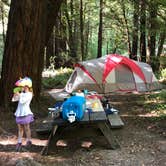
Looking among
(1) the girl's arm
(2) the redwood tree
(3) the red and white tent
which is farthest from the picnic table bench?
(3) the red and white tent

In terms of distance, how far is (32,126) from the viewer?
7.59 meters

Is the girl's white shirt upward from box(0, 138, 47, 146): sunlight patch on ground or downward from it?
upward

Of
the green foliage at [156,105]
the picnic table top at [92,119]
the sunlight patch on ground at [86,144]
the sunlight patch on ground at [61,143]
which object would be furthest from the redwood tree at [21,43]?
the green foliage at [156,105]

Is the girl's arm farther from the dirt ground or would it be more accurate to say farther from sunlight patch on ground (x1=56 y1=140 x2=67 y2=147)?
sunlight patch on ground (x1=56 y1=140 x2=67 y2=147)

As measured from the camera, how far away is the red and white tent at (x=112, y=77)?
1316 centimetres

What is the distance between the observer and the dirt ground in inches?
213

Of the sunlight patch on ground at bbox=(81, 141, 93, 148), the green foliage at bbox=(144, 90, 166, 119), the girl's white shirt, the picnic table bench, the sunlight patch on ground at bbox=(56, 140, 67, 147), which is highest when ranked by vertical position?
the girl's white shirt

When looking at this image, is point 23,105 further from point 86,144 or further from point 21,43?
point 21,43

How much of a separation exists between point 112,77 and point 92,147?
739cm

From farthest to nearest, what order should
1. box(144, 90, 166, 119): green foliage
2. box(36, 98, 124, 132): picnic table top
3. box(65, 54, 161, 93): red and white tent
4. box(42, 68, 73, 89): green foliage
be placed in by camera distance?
1. box(42, 68, 73, 89): green foliage
2. box(65, 54, 161, 93): red and white tent
3. box(144, 90, 166, 119): green foliage
4. box(36, 98, 124, 132): picnic table top

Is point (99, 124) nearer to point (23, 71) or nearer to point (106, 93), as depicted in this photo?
point (23, 71)

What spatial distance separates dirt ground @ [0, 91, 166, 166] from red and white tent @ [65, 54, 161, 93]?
4.93 metres

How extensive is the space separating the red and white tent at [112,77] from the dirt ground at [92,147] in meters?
4.93

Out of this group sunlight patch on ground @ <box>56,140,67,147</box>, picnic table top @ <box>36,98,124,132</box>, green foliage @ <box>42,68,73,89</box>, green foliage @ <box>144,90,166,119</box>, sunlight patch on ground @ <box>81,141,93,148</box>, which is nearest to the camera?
picnic table top @ <box>36,98,124,132</box>
